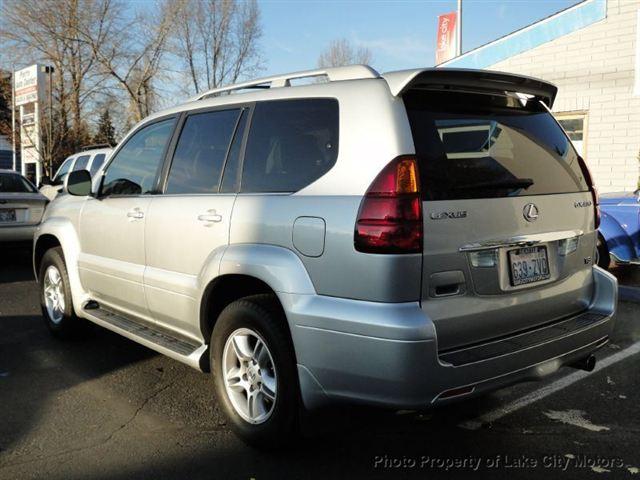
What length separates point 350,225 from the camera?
2684mm

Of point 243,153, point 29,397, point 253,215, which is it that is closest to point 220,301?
point 253,215

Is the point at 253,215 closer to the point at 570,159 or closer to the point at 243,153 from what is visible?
the point at 243,153

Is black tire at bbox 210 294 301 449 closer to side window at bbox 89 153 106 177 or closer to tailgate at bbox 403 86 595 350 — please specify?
tailgate at bbox 403 86 595 350

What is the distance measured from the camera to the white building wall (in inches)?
441

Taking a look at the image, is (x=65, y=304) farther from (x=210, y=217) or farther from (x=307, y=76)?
(x=307, y=76)

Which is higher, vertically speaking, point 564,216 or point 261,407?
point 564,216

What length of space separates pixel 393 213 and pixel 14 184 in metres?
9.07

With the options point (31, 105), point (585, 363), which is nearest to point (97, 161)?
point (585, 363)

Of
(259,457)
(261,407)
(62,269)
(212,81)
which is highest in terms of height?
(212,81)

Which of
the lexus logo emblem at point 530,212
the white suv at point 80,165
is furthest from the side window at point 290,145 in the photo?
the white suv at point 80,165

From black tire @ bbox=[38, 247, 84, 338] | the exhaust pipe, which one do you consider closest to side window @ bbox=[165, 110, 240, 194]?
black tire @ bbox=[38, 247, 84, 338]

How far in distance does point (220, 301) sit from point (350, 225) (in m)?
1.17

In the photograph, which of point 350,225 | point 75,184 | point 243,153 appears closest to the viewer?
point 350,225

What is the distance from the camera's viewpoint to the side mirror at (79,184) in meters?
4.71
